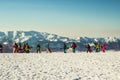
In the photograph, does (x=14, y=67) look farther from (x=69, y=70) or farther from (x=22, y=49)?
(x=22, y=49)

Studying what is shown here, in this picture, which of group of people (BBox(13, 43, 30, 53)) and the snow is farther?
group of people (BBox(13, 43, 30, 53))

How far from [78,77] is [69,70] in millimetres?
3053

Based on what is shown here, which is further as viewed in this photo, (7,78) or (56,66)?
(56,66)

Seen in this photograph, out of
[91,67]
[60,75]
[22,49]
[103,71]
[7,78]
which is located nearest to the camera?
[7,78]

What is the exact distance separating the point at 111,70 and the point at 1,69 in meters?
10.3

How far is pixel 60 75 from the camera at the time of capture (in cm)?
2483

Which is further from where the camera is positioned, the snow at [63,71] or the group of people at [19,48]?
the group of people at [19,48]

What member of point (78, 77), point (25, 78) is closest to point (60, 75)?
point (78, 77)

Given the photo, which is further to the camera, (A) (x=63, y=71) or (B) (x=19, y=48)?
→ (B) (x=19, y=48)

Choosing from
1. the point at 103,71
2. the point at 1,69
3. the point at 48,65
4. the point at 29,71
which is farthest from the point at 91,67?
the point at 1,69

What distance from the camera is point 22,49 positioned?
54.1 metres

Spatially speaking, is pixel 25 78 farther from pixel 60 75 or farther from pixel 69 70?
pixel 69 70

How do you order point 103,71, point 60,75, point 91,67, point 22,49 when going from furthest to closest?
point 22,49 → point 91,67 → point 103,71 → point 60,75

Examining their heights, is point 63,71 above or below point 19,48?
above
